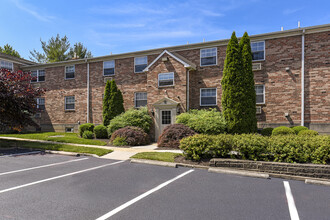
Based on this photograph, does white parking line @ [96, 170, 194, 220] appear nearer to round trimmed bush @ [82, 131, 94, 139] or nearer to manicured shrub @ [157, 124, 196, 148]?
manicured shrub @ [157, 124, 196, 148]

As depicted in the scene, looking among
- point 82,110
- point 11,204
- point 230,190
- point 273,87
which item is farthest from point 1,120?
point 273,87

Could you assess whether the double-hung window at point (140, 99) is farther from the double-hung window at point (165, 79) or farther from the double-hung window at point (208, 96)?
the double-hung window at point (208, 96)

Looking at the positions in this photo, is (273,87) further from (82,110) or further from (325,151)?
(82,110)

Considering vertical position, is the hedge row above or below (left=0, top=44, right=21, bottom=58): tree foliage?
below

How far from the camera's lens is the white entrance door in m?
15.6

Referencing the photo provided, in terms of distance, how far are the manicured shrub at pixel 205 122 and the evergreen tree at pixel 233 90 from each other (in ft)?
1.75

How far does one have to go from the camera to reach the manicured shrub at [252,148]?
746cm

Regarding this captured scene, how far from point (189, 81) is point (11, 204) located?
13.2 m

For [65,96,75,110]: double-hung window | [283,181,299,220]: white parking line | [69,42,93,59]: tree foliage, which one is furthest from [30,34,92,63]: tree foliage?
[283,181,299,220]: white parking line

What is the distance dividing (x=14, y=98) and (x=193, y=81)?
11304mm

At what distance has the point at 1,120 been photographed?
11961 millimetres

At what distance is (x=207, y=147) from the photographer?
8.05 metres

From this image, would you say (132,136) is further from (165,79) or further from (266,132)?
(266,132)

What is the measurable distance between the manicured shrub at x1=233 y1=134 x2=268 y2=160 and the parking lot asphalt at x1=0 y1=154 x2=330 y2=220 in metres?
1.28
